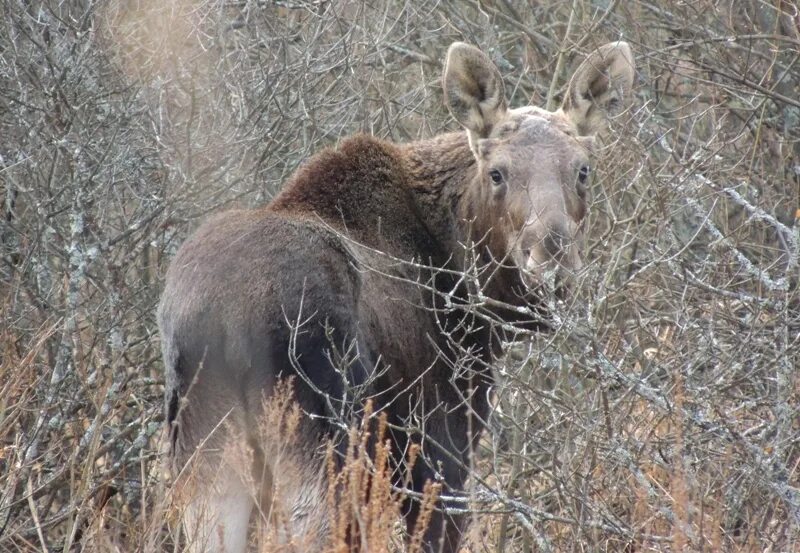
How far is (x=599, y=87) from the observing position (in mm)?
7199

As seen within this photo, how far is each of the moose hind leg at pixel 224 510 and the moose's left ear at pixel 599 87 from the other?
307 centimetres

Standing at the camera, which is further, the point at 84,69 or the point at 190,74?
the point at 190,74

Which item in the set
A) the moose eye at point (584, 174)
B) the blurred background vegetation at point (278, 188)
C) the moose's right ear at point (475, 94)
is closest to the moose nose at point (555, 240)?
the blurred background vegetation at point (278, 188)

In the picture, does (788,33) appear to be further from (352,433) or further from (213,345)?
(352,433)

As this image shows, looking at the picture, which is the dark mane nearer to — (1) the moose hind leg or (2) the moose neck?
(2) the moose neck

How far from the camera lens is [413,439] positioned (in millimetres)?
6410

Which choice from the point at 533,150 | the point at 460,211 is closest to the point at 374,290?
the point at 460,211

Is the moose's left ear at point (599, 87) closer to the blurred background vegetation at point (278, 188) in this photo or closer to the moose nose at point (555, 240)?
the blurred background vegetation at point (278, 188)

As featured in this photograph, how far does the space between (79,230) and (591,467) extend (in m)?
3.33

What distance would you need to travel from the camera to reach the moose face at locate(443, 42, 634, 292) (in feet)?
20.5

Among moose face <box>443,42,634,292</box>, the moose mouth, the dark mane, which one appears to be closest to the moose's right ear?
moose face <box>443,42,634,292</box>

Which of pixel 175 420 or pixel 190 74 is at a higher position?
pixel 190 74

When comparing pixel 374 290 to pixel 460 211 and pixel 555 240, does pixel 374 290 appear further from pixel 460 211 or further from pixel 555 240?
pixel 460 211

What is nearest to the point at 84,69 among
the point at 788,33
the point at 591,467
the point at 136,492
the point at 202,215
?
the point at 202,215
